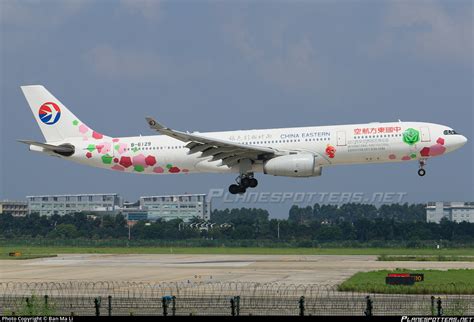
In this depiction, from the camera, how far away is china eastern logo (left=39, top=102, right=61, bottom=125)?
6981 cm

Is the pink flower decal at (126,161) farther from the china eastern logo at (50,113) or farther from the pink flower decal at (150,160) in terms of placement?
the china eastern logo at (50,113)

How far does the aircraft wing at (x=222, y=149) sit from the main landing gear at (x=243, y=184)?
1406 millimetres

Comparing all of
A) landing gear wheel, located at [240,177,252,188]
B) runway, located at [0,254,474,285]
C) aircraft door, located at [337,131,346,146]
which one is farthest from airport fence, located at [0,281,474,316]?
landing gear wheel, located at [240,177,252,188]

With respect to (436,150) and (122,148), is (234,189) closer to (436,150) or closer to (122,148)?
(122,148)

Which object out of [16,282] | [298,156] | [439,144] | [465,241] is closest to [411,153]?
[439,144]

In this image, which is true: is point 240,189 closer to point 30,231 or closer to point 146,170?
point 146,170

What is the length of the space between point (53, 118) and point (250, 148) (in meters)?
17.7

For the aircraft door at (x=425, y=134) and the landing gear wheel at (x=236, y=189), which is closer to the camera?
the aircraft door at (x=425, y=134)

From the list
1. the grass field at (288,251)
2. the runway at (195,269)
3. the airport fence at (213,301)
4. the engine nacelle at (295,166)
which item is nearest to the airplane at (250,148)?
the engine nacelle at (295,166)

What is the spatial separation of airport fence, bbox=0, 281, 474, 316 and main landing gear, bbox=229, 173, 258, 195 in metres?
18.7

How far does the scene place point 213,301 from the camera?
37.7 metres

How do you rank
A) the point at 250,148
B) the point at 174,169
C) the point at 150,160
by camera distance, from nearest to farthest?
the point at 250,148, the point at 150,160, the point at 174,169

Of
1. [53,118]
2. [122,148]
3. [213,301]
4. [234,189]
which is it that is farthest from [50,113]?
[213,301]

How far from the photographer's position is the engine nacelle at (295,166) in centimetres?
6016
